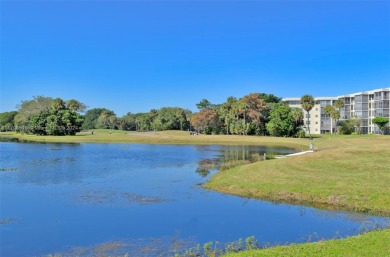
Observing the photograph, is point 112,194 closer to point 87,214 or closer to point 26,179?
point 87,214

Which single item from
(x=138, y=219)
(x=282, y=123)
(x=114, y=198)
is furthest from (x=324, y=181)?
(x=282, y=123)

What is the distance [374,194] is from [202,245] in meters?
14.7

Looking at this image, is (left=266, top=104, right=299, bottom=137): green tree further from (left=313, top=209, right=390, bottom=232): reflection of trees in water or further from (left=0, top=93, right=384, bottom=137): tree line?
(left=313, top=209, right=390, bottom=232): reflection of trees in water

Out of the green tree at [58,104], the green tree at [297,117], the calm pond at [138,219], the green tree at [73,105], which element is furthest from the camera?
the green tree at [73,105]

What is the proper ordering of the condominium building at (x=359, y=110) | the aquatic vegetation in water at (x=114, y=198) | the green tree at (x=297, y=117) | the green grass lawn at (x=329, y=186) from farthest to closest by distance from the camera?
1. the condominium building at (x=359, y=110)
2. the green tree at (x=297, y=117)
3. the aquatic vegetation in water at (x=114, y=198)
4. the green grass lawn at (x=329, y=186)

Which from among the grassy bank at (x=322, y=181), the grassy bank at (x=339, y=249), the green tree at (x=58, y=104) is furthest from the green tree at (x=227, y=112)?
the grassy bank at (x=339, y=249)

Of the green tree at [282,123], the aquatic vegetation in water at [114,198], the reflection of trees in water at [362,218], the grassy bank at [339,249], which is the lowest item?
the reflection of trees in water at [362,218]

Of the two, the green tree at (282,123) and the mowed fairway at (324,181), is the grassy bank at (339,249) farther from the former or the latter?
the green tree at (282,123)

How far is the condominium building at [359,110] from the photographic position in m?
129

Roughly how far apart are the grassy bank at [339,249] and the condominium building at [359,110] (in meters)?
127

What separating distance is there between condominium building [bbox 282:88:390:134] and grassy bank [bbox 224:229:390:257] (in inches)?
4985

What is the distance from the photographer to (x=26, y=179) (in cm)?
3688

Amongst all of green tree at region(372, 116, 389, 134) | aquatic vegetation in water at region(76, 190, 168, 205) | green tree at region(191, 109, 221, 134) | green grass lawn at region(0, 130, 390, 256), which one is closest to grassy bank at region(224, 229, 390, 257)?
green grass lawn at region(0, 130, 390, 256)

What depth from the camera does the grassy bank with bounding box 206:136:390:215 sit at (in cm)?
2580
